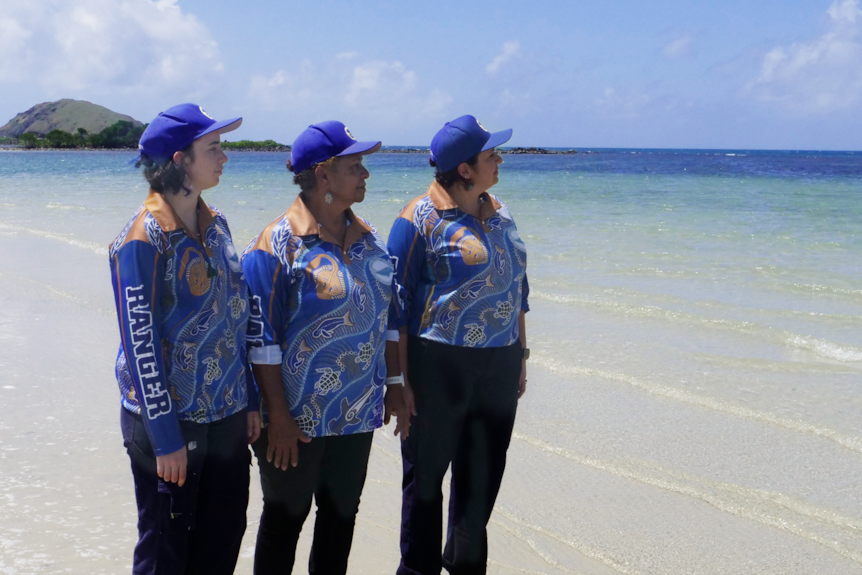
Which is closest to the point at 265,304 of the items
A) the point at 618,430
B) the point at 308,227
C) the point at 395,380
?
the point at 308,227

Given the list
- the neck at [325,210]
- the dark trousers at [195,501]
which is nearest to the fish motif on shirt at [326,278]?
the neck at [325,210]

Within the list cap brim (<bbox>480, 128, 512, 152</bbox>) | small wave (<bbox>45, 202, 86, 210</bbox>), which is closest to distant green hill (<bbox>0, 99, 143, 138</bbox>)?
small wave (<bbox>45, 202, 86, 210</bbox>)

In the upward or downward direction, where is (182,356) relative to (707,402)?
upward

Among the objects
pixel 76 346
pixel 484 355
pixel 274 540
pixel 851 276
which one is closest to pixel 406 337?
pixel 484 355

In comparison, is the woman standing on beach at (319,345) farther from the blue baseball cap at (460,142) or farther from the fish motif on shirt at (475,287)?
the blue baseball cap at (460,142)

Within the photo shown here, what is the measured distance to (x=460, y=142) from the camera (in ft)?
9.83

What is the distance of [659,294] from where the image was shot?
9438mm

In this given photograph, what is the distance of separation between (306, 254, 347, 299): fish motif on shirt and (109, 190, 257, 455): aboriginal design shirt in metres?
0.22

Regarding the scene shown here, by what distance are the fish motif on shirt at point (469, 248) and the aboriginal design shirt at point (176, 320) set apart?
0.82m

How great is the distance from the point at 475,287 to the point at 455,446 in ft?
1.95

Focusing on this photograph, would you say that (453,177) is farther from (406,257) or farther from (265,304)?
(265,304)

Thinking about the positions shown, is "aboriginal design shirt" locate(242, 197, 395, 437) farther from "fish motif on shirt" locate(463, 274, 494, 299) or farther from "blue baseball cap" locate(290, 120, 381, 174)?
"fish motif on shirt" locate(463, 274, 494, 299)

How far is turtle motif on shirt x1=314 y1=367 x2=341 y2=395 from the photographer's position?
2.59 m

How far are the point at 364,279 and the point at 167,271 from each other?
0.65m
